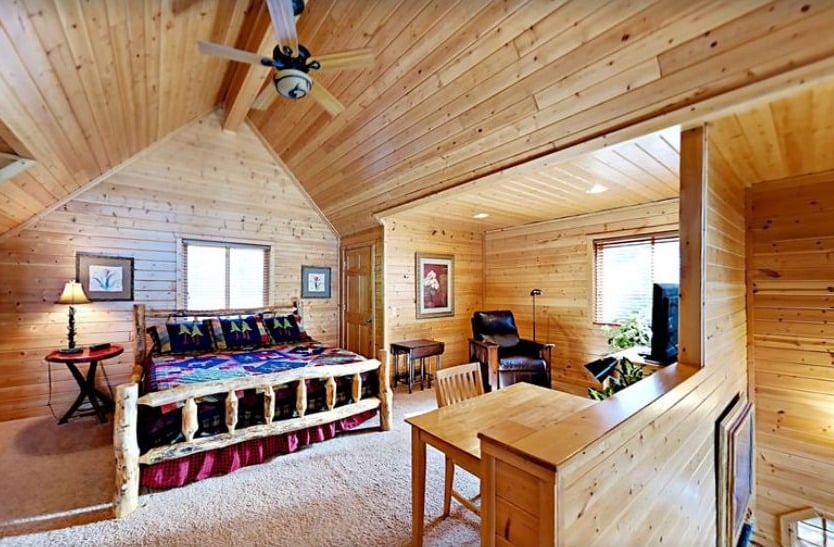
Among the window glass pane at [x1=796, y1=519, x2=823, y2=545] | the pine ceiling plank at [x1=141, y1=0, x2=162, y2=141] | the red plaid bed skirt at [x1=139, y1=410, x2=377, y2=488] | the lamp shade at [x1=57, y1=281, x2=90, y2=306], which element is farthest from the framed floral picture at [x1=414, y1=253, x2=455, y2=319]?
the window glass pane at [x1=796, y1=519, x2=823, y2=545]

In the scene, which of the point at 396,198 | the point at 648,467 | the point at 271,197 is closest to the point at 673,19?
the point at 648,467

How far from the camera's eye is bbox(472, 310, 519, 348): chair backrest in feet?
15.4

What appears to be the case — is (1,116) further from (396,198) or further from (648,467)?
(648,467)

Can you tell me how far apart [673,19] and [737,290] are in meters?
2.28

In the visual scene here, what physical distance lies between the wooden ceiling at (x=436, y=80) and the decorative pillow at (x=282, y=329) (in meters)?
2.11

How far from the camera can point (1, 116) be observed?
182 cm

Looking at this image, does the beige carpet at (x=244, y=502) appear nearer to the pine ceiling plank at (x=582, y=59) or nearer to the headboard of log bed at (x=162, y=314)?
the headboard of log bed at (x=162, y=314)

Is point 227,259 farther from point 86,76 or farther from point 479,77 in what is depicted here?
point 479,77

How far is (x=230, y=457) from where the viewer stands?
2.62m

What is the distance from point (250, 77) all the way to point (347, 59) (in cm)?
183

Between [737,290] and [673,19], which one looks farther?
[737,290]

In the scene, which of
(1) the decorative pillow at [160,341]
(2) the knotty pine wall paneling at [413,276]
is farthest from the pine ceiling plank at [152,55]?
(2) the knotty pine wall paneling at [413,276]

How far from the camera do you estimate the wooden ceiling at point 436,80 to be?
1.60 meters

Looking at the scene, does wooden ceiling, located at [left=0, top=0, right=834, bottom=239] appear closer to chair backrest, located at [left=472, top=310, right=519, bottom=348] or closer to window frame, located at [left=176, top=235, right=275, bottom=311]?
window frame, located at [left=176, top=235, right=275, bottom=311]
